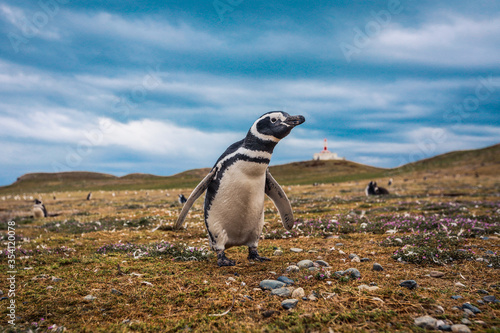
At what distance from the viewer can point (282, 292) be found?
14.7ft

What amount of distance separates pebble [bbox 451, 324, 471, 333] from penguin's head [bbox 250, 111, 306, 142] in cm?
357

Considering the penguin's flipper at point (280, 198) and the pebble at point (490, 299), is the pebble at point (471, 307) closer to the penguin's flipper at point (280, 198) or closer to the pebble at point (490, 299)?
the pebble at point (490, 299)

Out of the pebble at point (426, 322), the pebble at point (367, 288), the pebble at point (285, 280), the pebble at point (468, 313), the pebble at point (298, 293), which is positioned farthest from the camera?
the pebble at point (285, 280)

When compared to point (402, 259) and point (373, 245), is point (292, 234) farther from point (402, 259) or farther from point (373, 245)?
point (402, 259)

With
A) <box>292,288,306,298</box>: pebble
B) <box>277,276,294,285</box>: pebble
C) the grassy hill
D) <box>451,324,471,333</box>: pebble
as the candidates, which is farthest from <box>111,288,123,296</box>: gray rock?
the grassy hill

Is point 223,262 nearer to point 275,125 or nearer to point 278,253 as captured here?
point 278,253

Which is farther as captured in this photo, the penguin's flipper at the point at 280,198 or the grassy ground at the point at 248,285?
the penguin's flipper at the point at 280,198

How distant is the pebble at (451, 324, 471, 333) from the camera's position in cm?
331

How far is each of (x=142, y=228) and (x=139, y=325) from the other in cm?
912

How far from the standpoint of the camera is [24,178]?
13050 centimetres

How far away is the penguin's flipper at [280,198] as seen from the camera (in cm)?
719

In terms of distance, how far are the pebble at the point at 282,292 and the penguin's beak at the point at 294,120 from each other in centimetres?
275

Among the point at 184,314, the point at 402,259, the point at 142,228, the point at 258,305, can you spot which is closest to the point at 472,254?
the point at 402,259

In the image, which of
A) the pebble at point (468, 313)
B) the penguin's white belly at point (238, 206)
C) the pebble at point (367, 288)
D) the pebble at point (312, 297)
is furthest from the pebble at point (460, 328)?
the penguin's white belly at point (238, 206)
